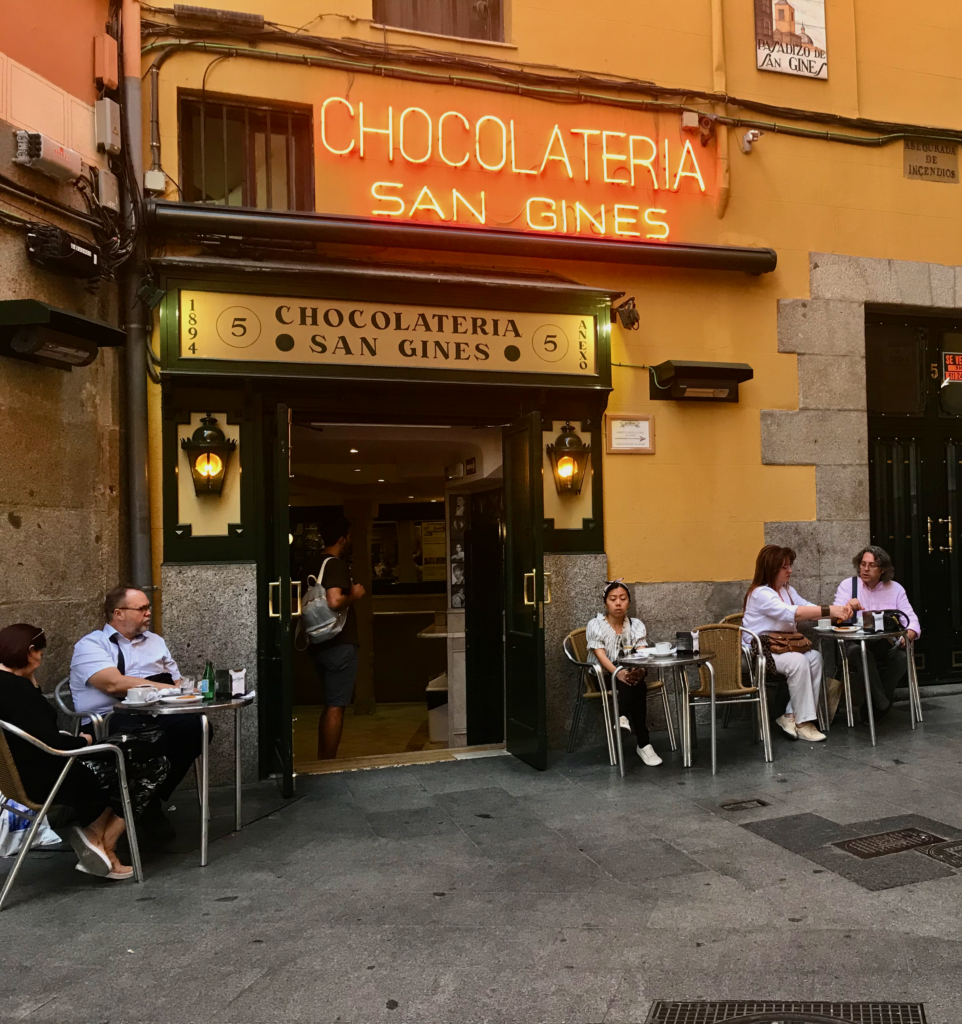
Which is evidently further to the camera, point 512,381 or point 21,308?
point 512,381

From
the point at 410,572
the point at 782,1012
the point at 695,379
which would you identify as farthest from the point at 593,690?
the point at 410,572

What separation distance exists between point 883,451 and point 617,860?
5.09 m

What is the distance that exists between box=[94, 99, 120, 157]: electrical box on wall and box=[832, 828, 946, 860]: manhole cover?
578 centimetres

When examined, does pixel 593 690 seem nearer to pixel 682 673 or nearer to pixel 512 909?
pixel 682 673

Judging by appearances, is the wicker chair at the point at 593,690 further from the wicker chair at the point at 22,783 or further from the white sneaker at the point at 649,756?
the wicker chair at the point at 22,783

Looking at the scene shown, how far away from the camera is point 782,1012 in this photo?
2811 mm

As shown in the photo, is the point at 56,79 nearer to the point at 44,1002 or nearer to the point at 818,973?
the point at 44,1002

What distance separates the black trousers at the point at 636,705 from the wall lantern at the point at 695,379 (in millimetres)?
2271

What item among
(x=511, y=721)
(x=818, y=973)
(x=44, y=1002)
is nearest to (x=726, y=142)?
(x=511, y=721)

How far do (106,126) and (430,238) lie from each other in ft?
7.07

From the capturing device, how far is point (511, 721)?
255 inches

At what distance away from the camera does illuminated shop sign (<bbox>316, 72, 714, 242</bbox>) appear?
251 inches

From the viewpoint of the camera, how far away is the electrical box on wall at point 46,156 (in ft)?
16.9

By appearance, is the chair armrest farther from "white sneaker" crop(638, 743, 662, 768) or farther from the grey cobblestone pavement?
"white sneaker" crop(638, 743, 662, 768)
